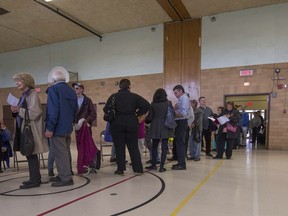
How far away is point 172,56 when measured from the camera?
867cm

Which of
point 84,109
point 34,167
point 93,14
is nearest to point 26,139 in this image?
point 34,167

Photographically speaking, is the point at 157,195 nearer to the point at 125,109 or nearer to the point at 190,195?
the point at 190,195

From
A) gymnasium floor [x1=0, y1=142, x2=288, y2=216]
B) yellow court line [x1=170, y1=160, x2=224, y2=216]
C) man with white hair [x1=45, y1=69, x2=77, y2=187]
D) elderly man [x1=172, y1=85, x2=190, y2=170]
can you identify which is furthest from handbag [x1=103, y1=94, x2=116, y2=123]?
yellow court line [x1=170, y1=160, x2=224, y2=216]

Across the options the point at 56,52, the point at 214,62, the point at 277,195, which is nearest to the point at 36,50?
the point at 56,52

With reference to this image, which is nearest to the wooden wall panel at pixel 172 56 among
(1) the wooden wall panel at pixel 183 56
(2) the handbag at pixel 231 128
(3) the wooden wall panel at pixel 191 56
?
(1) the wooden wall panel at pixel 183 56

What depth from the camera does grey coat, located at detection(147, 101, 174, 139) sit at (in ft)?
12.6

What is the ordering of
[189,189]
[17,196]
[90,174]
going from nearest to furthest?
[17,196] < [189,189] < [90,174]

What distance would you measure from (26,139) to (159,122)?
195 cm

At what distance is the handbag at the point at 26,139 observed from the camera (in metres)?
2.86

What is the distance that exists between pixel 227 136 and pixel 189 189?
2.58 meters

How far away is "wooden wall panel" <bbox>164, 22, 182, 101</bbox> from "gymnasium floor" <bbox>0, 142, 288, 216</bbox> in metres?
5.07

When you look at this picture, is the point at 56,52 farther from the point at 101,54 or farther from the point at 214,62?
the point at 214,62

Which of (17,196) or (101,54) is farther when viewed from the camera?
(101,54)

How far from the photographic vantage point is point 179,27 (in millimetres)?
8555
